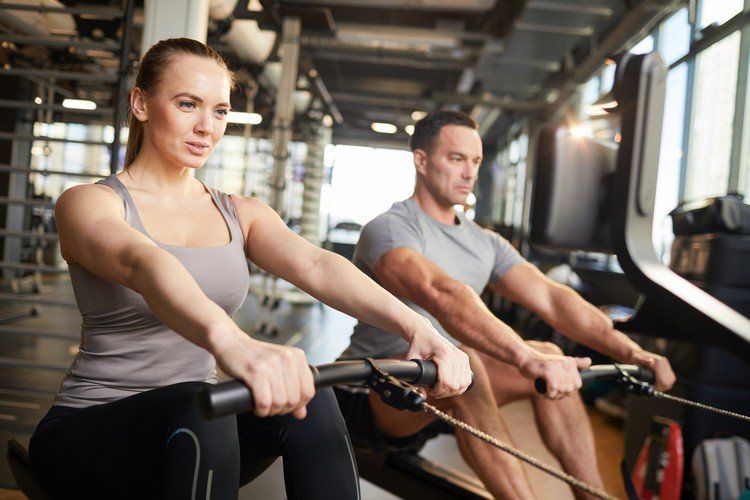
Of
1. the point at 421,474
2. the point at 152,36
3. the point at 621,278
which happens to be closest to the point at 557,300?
the point at 421,474

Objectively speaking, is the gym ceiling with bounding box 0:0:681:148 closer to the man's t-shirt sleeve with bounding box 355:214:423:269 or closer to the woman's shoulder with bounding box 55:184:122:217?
the man's t-shirt sleeve with bounding box 355:214:423:269

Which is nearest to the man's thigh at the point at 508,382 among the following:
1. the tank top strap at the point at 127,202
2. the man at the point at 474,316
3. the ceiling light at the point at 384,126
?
the man at the point at 474,316

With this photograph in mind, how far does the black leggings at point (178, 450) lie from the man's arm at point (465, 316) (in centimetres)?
45

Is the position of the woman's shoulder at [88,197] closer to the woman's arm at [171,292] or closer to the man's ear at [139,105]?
the woman's arm at [171,292]

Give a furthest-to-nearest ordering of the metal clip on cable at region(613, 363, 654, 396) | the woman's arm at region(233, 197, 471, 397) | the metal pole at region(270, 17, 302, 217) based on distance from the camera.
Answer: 1. the metal pole at region(270, 17, 302, 217)
2. the metal clip on cable at region(613, 363, 654, 396)
3. the woman's arm at region(233, 197, 471, 397)

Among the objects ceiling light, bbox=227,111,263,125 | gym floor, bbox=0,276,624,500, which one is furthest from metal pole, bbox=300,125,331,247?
gym floor, bbox=0,276,624,500

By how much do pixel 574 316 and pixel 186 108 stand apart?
4.26 feet

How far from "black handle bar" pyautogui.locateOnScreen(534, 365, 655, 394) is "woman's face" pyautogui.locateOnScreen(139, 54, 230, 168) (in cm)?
81

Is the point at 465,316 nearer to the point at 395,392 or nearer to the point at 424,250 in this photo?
the point at 424,250

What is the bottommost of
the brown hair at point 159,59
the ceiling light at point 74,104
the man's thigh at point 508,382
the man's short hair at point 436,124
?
the man's thigh at point 508,382

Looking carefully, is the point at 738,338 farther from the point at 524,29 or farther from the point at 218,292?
the point at 524,29

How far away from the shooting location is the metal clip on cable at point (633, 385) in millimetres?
1427

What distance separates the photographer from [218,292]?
1.29 metres

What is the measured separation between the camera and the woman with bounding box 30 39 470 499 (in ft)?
3.22
